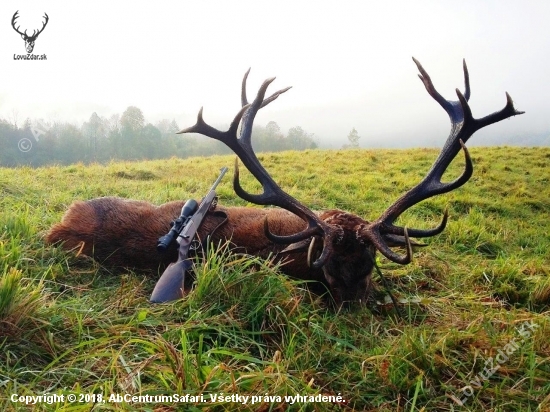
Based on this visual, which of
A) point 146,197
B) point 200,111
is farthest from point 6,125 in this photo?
point 200,111

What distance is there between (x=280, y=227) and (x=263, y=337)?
4.74 ft

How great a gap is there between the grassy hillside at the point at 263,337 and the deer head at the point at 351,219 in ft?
0.87

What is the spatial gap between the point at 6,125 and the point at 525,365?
43511 millimetres

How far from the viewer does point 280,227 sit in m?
4.13

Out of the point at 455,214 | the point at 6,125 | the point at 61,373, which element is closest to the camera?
the point at 61,373

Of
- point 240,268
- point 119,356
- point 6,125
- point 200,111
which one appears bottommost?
point 119,356

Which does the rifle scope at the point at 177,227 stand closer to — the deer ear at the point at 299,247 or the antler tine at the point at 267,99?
the deer ear at the point at 299,247

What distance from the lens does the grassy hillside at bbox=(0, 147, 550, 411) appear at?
6.99ft

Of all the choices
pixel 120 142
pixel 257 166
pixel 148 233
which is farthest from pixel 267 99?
pixel 120 142

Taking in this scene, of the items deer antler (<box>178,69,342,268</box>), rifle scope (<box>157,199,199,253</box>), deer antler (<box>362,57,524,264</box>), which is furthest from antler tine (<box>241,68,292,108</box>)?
deer antler (<box>362,57,524,264</box>)

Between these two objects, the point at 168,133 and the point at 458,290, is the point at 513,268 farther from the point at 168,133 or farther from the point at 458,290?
the point at 168,133

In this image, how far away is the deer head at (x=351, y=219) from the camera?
3457 mm

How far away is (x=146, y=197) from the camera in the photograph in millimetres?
6766

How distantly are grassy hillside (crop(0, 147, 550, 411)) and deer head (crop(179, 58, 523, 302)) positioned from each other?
0.87 feet
